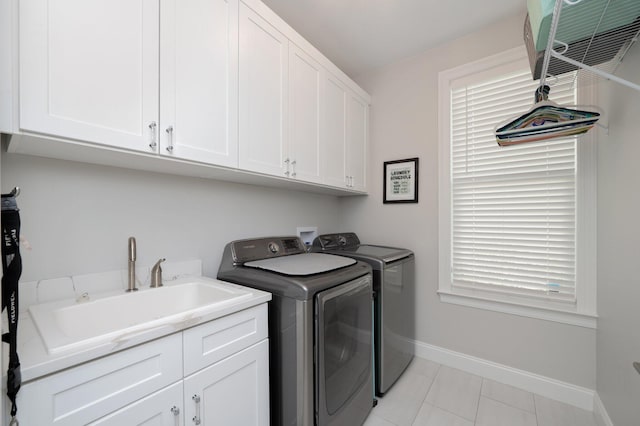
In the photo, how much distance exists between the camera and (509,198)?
200 centimetres

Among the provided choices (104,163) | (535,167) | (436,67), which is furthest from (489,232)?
(104,163)

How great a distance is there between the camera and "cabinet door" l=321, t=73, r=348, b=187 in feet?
6.73

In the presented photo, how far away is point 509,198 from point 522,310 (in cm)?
83

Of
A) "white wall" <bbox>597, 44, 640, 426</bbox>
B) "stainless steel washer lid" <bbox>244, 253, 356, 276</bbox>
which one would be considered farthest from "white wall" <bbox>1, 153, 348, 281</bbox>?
"white wall" <bbox>597, 44, 640, 426</bbox>

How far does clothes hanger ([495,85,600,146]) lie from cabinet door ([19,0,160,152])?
1.75 m

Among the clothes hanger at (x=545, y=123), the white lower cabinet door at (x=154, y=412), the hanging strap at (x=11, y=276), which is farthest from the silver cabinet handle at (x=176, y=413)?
the clothes hanger at (x=545, y=123)

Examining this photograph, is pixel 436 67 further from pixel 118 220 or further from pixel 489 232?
pixel 118 220

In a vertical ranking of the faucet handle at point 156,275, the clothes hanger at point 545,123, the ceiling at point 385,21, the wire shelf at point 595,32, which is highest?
the ceiling at point 385,21

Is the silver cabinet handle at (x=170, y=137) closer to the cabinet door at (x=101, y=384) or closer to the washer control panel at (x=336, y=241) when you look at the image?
the cabinet door at (x=101, y=384)

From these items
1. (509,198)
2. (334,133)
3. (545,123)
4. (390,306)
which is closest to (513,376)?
(390,306)

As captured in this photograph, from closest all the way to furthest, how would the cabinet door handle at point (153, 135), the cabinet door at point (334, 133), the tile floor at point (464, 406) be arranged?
the cabinet door handle at point (153, 135)
the tile floor at point (464, 406)
the cabinet door at point (334, 133)

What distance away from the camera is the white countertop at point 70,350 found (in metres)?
0.66

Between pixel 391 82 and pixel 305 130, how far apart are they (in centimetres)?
125

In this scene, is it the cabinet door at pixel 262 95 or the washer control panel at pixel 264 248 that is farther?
the washer control panel at pixel 264 248
